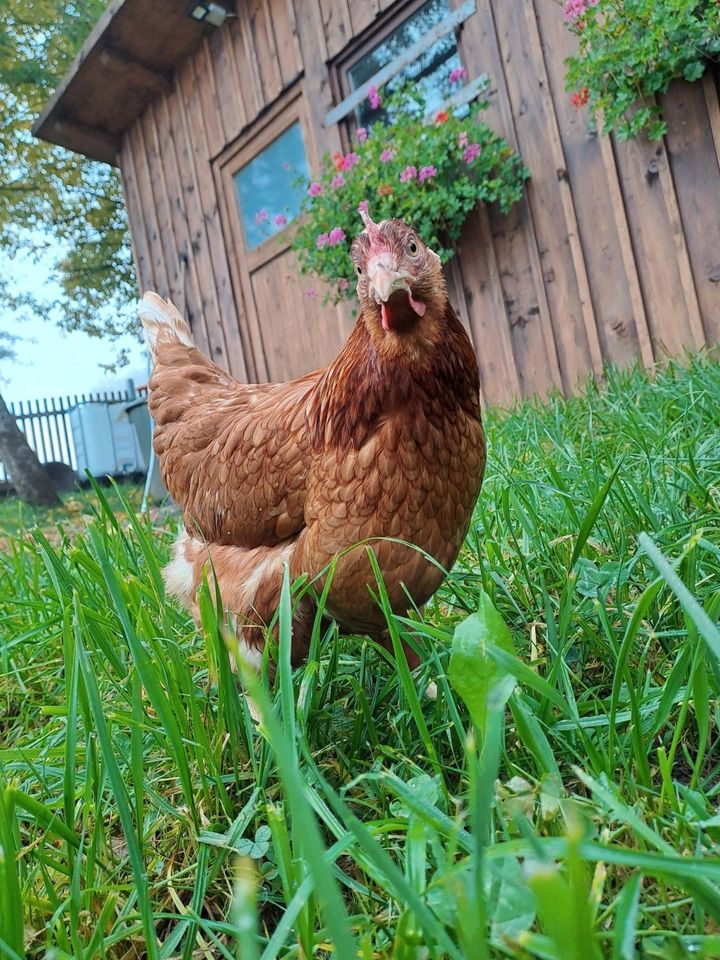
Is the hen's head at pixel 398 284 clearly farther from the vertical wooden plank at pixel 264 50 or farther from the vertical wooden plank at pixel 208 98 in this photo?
the vertical wooden plank at pixel 208 98

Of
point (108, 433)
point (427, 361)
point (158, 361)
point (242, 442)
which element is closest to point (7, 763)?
point (242, 442)

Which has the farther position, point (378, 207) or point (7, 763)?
point (378, 207)

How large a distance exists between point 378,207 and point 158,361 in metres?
2.34

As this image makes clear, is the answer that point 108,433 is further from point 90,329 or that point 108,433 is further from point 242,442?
point 242,442

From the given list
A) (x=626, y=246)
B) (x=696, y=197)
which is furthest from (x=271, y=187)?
(x=696, y=197)

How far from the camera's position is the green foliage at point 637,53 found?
9.18 feet

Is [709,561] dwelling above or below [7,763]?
above

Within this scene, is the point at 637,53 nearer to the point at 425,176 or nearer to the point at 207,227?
the point at 425,176

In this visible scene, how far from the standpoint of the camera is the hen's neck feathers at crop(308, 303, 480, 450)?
130cm

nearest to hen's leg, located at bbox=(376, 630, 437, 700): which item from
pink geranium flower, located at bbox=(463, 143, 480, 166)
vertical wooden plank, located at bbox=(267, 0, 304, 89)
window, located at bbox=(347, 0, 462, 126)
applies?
pink geranium flower, located at bbox=(463, 143, 480, 166)

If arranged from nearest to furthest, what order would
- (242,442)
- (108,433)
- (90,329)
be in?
(242,442) → (108,433) → (90,329)

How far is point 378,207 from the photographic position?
4.21 meters

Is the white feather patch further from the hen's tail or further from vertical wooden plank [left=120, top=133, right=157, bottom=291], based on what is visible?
vertical wooden plank [left=120, top=133, right=157, bottom=291]

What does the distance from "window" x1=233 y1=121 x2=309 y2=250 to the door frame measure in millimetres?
62
